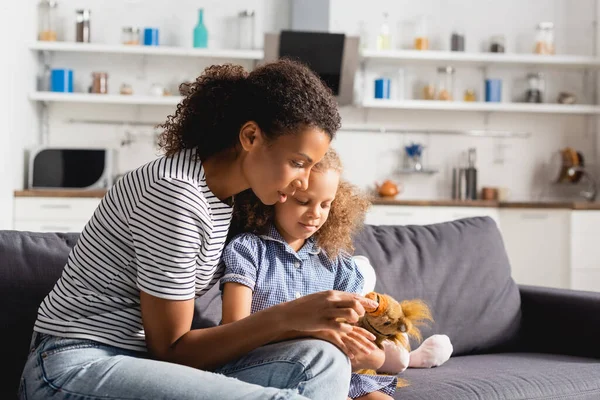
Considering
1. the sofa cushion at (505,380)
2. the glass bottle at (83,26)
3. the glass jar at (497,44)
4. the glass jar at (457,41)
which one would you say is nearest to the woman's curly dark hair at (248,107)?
the sofa cushion at (505,380)

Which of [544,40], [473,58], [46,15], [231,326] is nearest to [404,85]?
[473,58]

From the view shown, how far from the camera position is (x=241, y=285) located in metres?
1.79

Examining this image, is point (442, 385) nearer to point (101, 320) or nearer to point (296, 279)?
point (296, 279)

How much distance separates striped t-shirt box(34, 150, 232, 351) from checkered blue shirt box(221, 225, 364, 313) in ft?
0.73

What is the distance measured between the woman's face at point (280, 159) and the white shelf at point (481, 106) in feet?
13.6

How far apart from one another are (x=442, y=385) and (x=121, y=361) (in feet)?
2.94

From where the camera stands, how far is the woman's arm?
1451 millimetres

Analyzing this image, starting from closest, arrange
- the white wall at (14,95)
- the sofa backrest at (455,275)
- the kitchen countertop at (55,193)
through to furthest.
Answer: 1. the sofa backrest at (455,275)
2. the white wall at (14,95)
3. the kitchen countertop at (55,193)

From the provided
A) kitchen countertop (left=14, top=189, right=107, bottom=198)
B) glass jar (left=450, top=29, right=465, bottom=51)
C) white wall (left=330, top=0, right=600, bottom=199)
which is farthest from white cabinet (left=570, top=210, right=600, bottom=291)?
kitchen countertop (left=14, top=189, right=107, bottom=198)

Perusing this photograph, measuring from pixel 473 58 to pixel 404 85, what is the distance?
0.54m

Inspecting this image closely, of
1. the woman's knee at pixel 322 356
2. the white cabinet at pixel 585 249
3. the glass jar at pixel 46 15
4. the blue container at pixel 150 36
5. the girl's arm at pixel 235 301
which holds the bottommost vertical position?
the white cabinet at pixel 585 249

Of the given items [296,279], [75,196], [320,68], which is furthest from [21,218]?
[296,279]

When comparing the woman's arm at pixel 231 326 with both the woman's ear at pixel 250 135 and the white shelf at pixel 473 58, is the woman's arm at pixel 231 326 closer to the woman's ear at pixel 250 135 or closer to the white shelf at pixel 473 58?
the woman's ear at pixel 250 135

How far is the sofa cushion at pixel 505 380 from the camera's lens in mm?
1986
